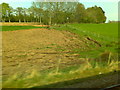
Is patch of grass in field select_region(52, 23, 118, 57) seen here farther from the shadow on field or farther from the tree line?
the tree line

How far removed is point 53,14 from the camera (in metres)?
47.8

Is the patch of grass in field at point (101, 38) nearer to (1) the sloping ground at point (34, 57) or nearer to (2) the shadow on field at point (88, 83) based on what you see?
(1) the sloping ground at point (34, 57)

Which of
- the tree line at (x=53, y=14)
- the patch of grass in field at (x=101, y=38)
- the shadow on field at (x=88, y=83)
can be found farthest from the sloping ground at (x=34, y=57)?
the tree line at (x=53, y=14)

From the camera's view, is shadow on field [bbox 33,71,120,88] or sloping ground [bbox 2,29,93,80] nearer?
shadow on field [bbox 33,71,120,88]

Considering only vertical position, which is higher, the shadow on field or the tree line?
the tree line

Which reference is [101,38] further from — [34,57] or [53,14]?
[53,14]

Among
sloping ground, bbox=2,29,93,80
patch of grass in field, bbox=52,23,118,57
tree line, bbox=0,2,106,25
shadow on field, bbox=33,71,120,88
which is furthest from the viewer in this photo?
tree line, bbox=0,2,106,25

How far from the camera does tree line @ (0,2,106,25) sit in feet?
159

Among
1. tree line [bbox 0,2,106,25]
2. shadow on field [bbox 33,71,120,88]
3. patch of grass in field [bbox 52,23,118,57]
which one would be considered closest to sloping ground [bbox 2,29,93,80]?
patch of grass in field [bbox 52,23,118,57]

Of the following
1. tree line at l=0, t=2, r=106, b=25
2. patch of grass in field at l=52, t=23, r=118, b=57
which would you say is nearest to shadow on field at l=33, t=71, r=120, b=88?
patch of grass in field at l=52, t=23, r=118, b=57

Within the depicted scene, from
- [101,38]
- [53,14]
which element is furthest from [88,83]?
[53,14]

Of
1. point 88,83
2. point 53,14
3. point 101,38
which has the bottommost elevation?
point 88,83

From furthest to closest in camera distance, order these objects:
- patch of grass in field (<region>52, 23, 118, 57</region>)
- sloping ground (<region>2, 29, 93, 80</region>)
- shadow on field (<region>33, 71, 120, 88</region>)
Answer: patch of grass in field (<region>52, 23, 118, 57</region>) → sloping ground (<region>2, 29, 93, 80</region>) → shadow on field (<region>33, 71, 120, 88</region>)

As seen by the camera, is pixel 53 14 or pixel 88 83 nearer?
pixel 88 83
